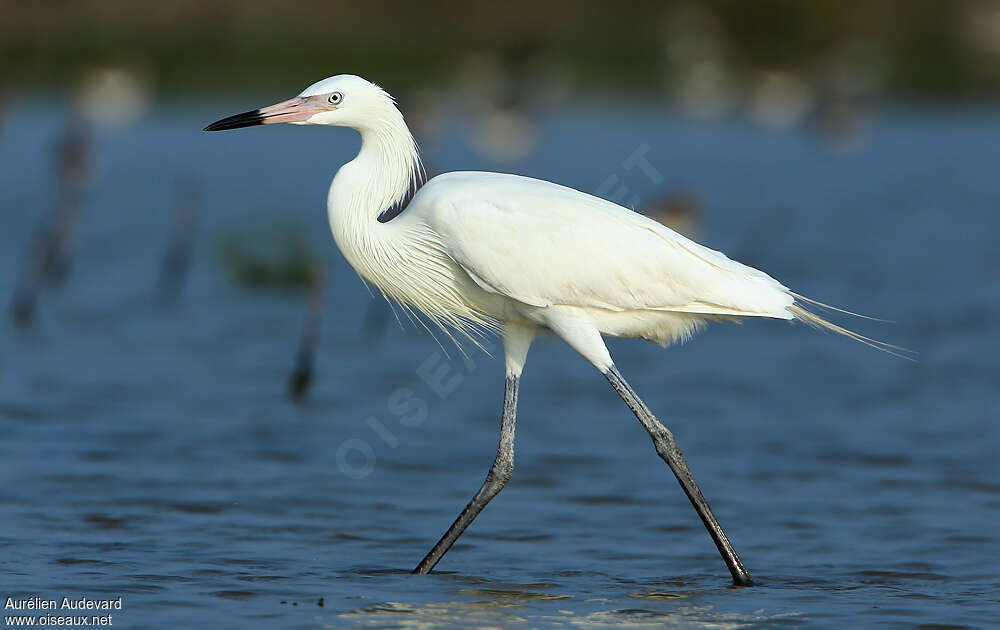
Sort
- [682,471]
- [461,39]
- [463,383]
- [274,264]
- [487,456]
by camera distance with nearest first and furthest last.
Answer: [682,471], [487,456], [463,383], [274,264], [461,39]

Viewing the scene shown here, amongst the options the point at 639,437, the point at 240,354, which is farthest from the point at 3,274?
the point at 639,437

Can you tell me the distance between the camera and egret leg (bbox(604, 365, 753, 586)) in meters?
6.39

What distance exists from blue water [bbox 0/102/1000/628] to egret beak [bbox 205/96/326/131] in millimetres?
1940

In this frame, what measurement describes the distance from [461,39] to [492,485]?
24.8 m

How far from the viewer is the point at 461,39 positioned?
30594 millimetres

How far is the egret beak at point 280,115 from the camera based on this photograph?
20.1ft

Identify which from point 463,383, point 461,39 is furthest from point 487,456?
point 461,39

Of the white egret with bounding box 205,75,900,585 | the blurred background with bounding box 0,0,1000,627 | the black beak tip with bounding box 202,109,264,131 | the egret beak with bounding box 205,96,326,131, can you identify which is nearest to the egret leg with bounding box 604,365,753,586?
the white egret with bounding box 205,75,900,585

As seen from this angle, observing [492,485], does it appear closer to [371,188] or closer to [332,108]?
[371,188]

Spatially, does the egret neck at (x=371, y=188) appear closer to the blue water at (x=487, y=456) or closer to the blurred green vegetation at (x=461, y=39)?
the blue water at (x=487, y=456)

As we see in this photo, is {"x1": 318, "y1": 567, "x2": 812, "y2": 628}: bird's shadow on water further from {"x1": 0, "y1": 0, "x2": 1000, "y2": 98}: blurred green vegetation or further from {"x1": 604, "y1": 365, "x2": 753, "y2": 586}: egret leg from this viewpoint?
{"x1": 0, "y1": 0, "x2": 1000, "y2": 98}: blurred green vegetation

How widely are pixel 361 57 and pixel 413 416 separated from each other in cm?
1763

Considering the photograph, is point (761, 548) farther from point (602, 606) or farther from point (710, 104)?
point (710, 104)

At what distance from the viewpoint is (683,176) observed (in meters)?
20.9
